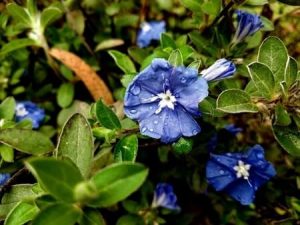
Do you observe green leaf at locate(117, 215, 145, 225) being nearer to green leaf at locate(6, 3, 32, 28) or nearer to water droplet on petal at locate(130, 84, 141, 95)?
water droplet on petal at locate(130, 84, 141, 95)

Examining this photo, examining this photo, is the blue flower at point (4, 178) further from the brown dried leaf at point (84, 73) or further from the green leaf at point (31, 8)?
the green leaf at point (31, 8)

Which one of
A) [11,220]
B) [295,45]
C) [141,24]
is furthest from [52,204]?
[295,45]

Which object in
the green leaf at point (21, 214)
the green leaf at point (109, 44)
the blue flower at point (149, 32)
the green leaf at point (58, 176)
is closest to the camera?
the green leaf at point (58, 176)

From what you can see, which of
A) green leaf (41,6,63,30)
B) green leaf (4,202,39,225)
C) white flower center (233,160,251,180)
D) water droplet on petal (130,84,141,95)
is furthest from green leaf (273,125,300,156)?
green leaf (41,6,63,30)

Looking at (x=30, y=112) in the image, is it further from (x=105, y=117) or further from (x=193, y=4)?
(x=193, y=4)

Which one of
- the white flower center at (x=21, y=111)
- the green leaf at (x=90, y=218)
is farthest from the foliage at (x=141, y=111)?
the white flower center at (x=21, y=111)

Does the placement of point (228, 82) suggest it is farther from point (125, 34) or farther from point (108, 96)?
point (125, 34)

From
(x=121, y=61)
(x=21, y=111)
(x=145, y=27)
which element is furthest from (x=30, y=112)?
(x=145, y=27)
